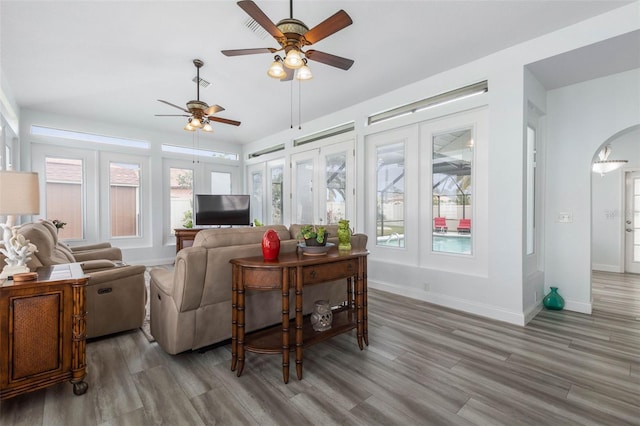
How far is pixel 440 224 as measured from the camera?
4059mm

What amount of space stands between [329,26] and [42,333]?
2.89 metres

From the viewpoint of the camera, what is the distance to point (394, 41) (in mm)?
3186

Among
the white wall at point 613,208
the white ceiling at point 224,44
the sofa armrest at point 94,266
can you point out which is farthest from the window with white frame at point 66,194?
the white wall at point 613,208

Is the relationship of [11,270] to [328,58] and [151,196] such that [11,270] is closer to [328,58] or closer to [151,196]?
[328,58]

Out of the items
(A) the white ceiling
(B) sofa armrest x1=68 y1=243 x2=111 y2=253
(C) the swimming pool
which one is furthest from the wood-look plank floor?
(A) the white ceiling

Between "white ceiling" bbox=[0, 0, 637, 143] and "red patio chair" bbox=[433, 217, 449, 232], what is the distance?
1969 millimetres

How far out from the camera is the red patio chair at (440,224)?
4016 mm

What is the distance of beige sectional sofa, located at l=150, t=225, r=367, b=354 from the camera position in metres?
2.28

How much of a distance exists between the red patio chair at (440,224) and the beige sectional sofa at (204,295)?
229cm

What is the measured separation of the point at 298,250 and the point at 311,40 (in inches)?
70.1

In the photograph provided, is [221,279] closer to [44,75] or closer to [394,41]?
[394,41]

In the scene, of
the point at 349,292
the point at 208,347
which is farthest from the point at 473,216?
the point at 208,347

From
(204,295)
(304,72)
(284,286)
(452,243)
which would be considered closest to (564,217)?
(452,243)

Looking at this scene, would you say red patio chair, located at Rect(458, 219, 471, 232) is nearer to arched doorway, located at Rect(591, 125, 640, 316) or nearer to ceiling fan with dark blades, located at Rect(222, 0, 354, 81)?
ceiling fan with dark blades, located at Rect(222, 0, 354, 81)
